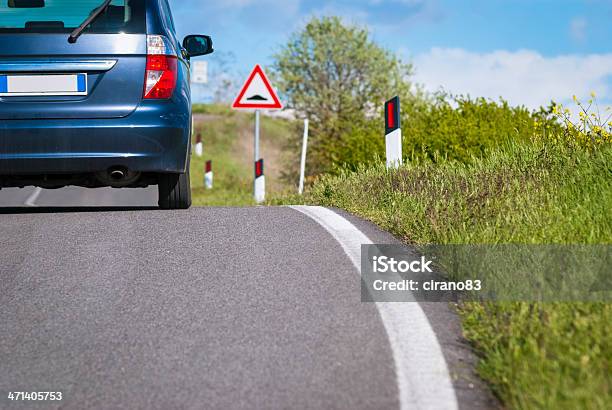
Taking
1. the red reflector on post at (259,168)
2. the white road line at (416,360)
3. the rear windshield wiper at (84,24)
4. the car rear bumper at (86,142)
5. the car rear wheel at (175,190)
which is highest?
the rear windshield wiper at (84,24)

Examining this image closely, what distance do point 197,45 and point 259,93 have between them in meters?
6.51

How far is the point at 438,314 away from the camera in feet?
14.3

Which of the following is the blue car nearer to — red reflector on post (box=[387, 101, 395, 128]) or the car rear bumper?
the car rear bumper

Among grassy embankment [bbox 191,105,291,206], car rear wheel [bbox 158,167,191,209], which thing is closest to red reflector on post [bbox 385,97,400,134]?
car rear wheel [bbox 158,167,191,209]

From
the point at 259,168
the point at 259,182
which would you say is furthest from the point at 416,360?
the point at 259,182

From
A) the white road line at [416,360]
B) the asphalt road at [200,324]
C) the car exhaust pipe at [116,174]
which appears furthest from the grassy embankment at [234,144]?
the white road line at [416,360]

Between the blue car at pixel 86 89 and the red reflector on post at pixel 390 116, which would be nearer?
the blue car at pixel 86 89

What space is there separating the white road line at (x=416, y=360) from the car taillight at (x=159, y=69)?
3377mm

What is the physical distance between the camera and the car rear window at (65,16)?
7.18 m

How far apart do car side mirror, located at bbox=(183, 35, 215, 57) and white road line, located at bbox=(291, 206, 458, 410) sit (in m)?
4.39

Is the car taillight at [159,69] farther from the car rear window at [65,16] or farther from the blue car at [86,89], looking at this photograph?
the car rear window at [65,16]

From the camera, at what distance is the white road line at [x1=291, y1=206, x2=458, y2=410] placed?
3.38 m

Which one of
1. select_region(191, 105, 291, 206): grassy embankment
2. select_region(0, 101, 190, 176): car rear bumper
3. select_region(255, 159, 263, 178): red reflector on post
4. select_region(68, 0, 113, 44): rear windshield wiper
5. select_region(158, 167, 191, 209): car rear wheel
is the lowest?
select_region(158, 167, 191, 209): car rear wheel

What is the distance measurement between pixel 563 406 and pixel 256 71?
12126 mm
